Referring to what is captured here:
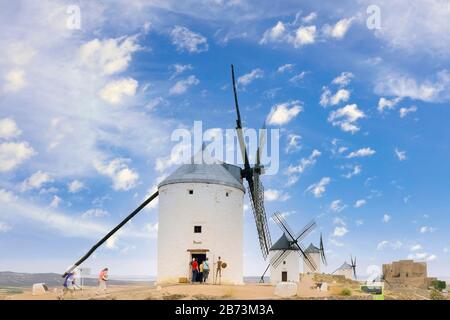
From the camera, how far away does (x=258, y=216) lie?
113 feet

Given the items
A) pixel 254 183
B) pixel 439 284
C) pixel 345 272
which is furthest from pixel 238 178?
pixel 345 272

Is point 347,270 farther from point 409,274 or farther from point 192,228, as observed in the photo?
point 192,228

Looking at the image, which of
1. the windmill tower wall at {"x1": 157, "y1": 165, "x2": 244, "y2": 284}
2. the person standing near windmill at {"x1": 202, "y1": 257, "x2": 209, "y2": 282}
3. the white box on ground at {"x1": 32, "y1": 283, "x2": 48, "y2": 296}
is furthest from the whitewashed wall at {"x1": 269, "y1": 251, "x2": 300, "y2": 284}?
the white box on ground at {"x1": 32, "y1": 283, "x2": 48, "y2": 296}

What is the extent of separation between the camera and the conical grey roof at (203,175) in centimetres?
2947

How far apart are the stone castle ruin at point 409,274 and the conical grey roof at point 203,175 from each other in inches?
1091

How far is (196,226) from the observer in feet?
94.7

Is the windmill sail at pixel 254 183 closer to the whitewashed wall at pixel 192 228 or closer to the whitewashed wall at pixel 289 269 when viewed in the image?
the whitewashed wall at pixel 192 228

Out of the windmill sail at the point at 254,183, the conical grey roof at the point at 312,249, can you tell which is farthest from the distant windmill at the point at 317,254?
the windmill sail at the point at 254,183

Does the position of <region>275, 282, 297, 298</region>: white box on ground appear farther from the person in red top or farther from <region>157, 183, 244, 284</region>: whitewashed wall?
<region>157, 183, 244, 284</region>: whitewashed wall

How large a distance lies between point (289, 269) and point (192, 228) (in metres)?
19.1

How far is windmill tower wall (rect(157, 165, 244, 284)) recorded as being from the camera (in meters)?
28.8
